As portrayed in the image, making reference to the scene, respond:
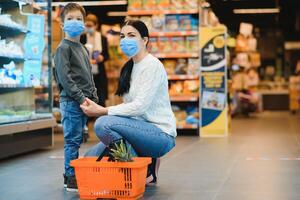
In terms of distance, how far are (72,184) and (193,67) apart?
5.49m

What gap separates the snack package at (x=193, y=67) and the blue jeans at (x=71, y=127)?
5290 mm

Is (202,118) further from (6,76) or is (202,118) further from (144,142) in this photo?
(144,142)

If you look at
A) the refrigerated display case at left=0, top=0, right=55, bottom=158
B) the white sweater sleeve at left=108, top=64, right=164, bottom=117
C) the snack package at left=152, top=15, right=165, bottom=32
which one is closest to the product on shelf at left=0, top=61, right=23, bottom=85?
the refrigerated display case at left=0, top=0, right=55, bottom=158

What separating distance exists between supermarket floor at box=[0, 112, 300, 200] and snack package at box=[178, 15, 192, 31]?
2090 mm

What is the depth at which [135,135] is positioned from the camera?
181 inches

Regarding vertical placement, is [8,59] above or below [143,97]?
above

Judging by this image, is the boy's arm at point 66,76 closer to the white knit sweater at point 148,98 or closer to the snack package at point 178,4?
the white knit sweater at point 148,98

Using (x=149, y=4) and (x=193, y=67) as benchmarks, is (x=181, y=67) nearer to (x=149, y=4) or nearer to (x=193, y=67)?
(x=193, y=67)

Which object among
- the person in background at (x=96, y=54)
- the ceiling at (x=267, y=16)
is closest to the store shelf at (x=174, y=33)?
the person in background at (x=96, y=54)

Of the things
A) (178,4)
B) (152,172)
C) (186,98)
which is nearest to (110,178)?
(152,172)

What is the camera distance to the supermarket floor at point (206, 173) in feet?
15.3

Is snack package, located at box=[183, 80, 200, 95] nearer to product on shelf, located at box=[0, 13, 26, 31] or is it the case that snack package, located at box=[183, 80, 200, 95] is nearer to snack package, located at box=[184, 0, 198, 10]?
snack package, located at box=[184, 0, 198, 10]

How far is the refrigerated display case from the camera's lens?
22.8 ft

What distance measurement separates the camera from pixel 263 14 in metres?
23.5
